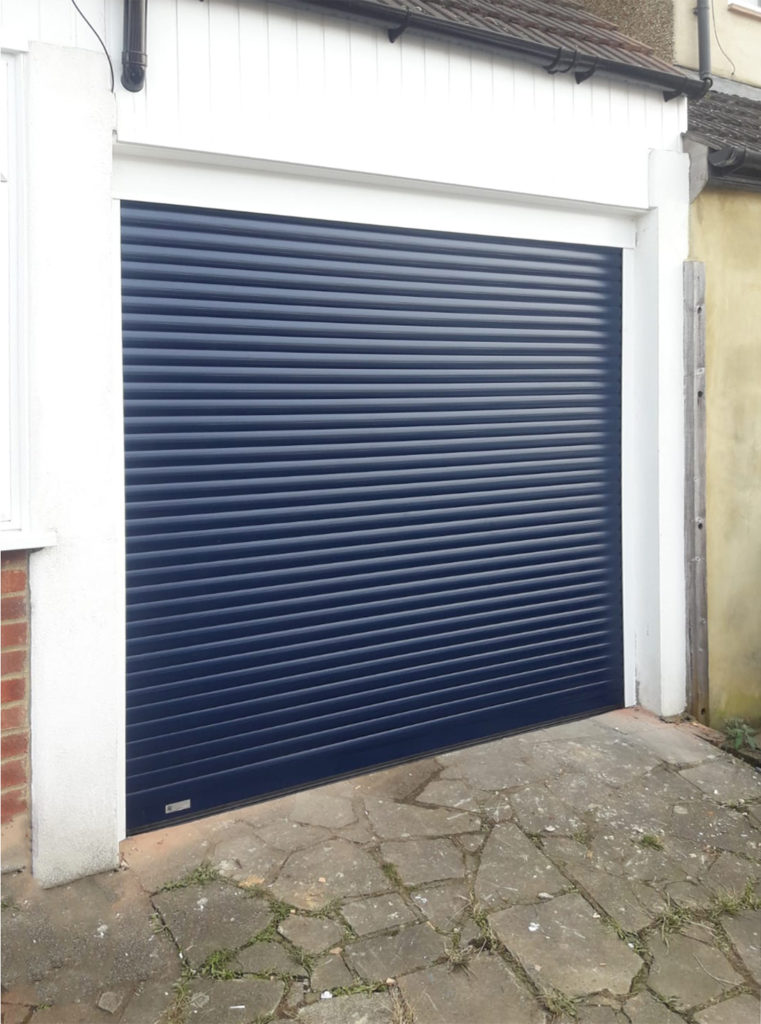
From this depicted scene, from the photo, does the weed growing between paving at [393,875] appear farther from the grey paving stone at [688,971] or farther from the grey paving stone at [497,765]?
the grey paving stone at [688,971]

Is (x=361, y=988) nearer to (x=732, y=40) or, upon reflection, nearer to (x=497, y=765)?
(x=497, y=765)

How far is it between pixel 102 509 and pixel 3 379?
2.06ft

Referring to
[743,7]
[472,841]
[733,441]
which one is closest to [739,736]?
[733,441]

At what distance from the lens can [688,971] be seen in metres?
2.96

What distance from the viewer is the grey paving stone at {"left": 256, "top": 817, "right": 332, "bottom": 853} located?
3.71 metres

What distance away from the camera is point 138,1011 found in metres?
2.73

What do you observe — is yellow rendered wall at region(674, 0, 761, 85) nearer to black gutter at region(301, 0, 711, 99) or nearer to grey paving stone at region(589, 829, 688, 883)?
black gutter at region(301, 0, 711, 99)

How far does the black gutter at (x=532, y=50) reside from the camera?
391cm

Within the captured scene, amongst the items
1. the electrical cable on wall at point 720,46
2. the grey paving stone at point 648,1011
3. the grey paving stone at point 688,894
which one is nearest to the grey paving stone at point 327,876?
the grey paving stone at point 648,1011

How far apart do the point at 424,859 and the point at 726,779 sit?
184cm

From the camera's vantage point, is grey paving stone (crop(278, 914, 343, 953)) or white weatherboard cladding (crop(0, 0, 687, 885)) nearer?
grey paving stone (crop(278, 914, 343, 953))

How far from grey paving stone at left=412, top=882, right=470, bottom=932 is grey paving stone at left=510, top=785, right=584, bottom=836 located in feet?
1.98

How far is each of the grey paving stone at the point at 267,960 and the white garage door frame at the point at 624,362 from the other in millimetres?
832

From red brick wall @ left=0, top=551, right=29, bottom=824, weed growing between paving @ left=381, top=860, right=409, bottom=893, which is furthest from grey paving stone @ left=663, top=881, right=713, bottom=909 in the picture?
red brick wall @ left=0, top=551, right=29, bottom=824
